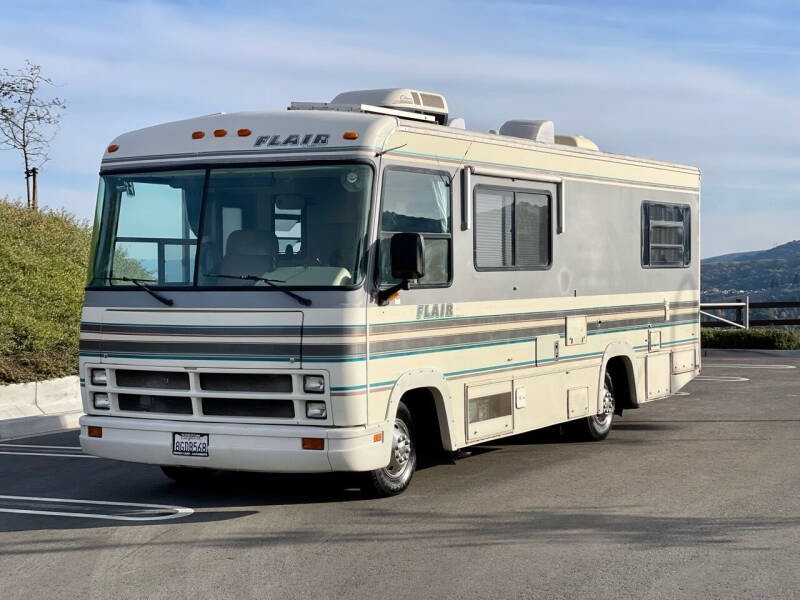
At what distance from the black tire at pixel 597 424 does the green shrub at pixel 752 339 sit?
47.6 ft

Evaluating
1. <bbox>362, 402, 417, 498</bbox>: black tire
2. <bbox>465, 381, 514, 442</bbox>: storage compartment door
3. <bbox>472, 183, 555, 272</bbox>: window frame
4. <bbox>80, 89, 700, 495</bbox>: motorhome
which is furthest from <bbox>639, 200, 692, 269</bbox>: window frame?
<bbox>362, 402, 417, 498</bbox>: black tire

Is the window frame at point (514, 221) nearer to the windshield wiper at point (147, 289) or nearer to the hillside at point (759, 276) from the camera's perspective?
the windshield wiper at point (147, 289)

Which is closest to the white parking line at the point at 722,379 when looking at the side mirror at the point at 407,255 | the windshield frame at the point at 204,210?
the side mirror at the point at 407,255

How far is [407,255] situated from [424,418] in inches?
73.7

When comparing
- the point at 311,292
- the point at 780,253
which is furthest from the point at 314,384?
the point at 780,253

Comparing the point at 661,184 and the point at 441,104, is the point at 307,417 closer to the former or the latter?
the point at 441,104

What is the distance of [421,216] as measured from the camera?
9500mm

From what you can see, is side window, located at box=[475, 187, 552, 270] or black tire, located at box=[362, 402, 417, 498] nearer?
black tire, located at box=[362, 402, 417, 498]

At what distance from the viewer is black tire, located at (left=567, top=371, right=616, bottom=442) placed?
12547 millimetres

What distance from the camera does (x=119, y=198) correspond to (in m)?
9.51

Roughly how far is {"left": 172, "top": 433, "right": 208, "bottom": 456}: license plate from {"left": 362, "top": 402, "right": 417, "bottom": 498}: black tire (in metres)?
1.34

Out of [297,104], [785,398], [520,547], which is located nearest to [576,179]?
[297,104]

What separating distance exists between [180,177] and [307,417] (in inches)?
90.1

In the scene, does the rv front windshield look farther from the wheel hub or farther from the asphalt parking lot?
the asphalt parking lot
